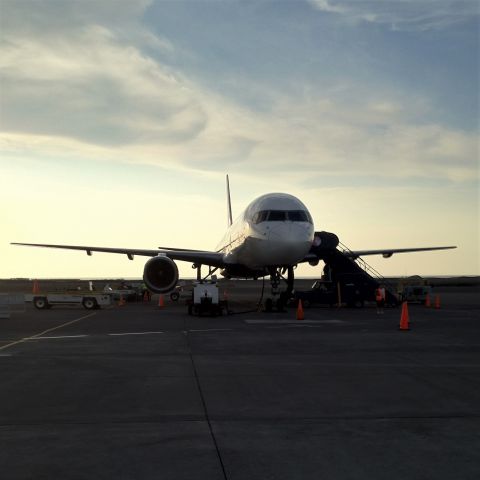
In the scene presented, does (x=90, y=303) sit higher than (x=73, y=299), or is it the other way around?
(x=73, y=299)

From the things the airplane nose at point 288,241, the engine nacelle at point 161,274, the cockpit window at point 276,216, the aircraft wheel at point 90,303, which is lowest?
the aircraft wheel at point 90,303

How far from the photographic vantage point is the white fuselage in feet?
80.0

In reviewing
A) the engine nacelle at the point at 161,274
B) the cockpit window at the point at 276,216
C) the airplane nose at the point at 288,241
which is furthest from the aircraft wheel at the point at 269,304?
the engine nacelle at the point at 161,274

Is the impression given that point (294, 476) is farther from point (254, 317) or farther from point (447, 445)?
point (254, 317)

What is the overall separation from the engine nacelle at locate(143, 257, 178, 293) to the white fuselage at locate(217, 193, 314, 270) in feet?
11.3

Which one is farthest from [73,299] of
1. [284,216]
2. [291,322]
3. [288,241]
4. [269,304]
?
[291,322]

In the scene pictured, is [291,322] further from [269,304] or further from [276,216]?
[276,216]

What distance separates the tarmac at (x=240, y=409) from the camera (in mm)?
4988

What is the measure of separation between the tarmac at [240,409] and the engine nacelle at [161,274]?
44.0ft

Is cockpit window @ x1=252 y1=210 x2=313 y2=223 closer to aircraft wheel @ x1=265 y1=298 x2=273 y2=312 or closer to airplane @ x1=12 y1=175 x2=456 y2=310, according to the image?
airplane @ x1=12 y1=175 x2=456 y2=310

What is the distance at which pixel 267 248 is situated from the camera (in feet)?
81.6

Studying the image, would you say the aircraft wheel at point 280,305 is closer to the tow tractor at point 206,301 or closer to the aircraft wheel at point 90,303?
the tow tractor at point 206,301

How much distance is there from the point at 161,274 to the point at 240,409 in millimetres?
21378

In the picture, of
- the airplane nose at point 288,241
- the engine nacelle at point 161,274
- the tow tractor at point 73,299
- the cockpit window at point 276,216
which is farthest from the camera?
the tow tractor at point 73,299
